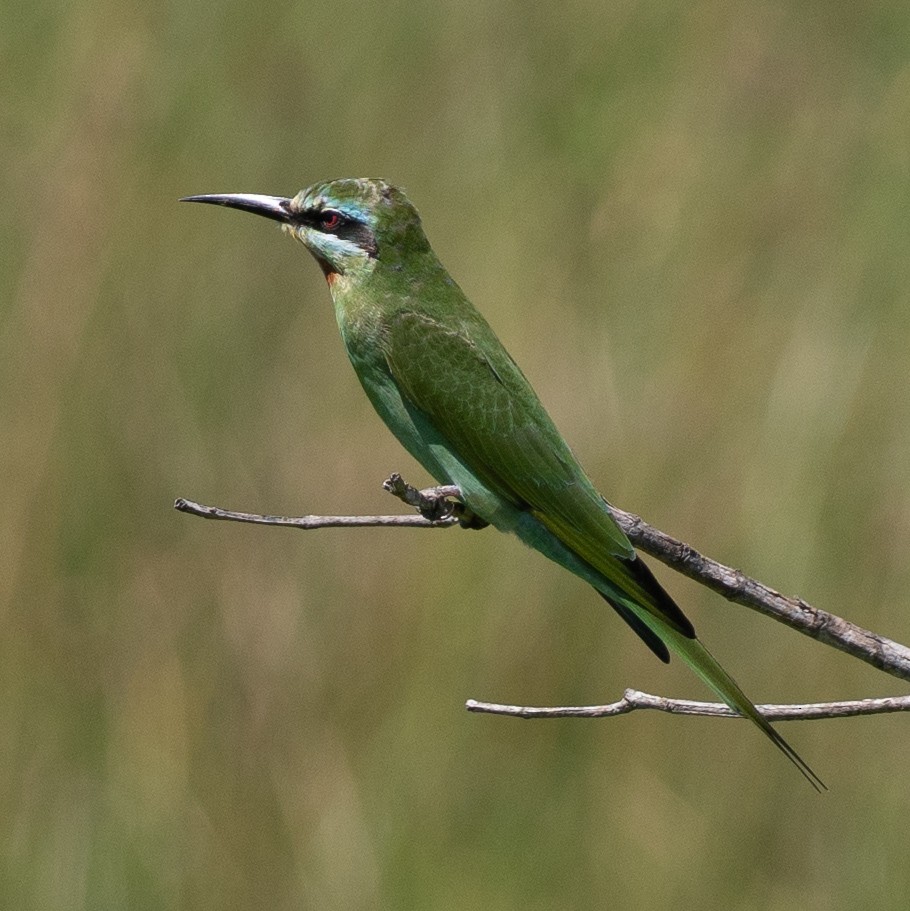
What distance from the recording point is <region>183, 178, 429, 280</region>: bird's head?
3.04 m

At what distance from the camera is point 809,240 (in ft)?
11.9

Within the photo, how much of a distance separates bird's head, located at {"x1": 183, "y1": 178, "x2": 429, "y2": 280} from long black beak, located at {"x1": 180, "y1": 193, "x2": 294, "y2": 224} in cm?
5

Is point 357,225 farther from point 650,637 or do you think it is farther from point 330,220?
point 650,637

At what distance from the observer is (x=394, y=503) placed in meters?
3.55

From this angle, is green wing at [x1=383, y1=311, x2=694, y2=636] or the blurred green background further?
the blurred green background

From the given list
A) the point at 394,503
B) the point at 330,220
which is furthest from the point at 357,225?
the point at 394,503

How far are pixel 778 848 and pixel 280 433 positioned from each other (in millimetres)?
1313

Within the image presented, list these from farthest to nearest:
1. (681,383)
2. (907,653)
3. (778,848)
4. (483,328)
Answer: (681,383) → (778,848) → (483,328) → (907,653)

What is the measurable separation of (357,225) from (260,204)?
22cm

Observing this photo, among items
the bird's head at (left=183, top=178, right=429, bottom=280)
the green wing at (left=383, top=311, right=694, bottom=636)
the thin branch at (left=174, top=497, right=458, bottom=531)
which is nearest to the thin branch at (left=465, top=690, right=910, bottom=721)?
the thin branch at (left=174, top=497, right=458, bottom=531)

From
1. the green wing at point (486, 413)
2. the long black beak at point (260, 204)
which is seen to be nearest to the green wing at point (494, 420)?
the green wing at point (486, 413)

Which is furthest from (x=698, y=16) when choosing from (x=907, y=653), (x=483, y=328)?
(x=907, y=653)

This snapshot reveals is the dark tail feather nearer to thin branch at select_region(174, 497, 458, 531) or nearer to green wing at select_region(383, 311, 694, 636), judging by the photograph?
green wing at select_region(383, 311, 694, 636)

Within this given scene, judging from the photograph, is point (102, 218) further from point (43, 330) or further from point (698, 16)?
point (698, 16)
